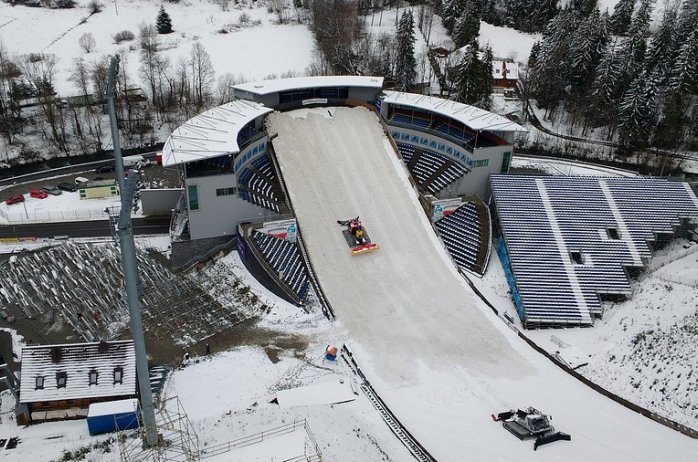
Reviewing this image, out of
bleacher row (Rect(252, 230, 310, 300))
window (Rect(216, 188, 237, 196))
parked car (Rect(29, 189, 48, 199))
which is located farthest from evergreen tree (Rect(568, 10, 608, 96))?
parked car (Rect(29, 189, 48, 199))

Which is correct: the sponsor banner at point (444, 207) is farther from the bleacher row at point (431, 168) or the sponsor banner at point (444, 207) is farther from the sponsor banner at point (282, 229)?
the sponsor banner at point (282, 229)

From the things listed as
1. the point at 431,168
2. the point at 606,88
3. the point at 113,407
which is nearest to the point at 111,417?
the point at 113,407

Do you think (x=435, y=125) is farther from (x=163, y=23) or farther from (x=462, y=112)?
(x=163, y=23)

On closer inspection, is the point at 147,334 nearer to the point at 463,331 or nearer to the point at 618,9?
the point at 463,331

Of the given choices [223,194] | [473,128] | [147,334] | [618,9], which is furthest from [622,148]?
[147,334]

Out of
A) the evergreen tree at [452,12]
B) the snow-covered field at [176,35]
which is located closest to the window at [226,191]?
the snow-covered field at [176,35]
